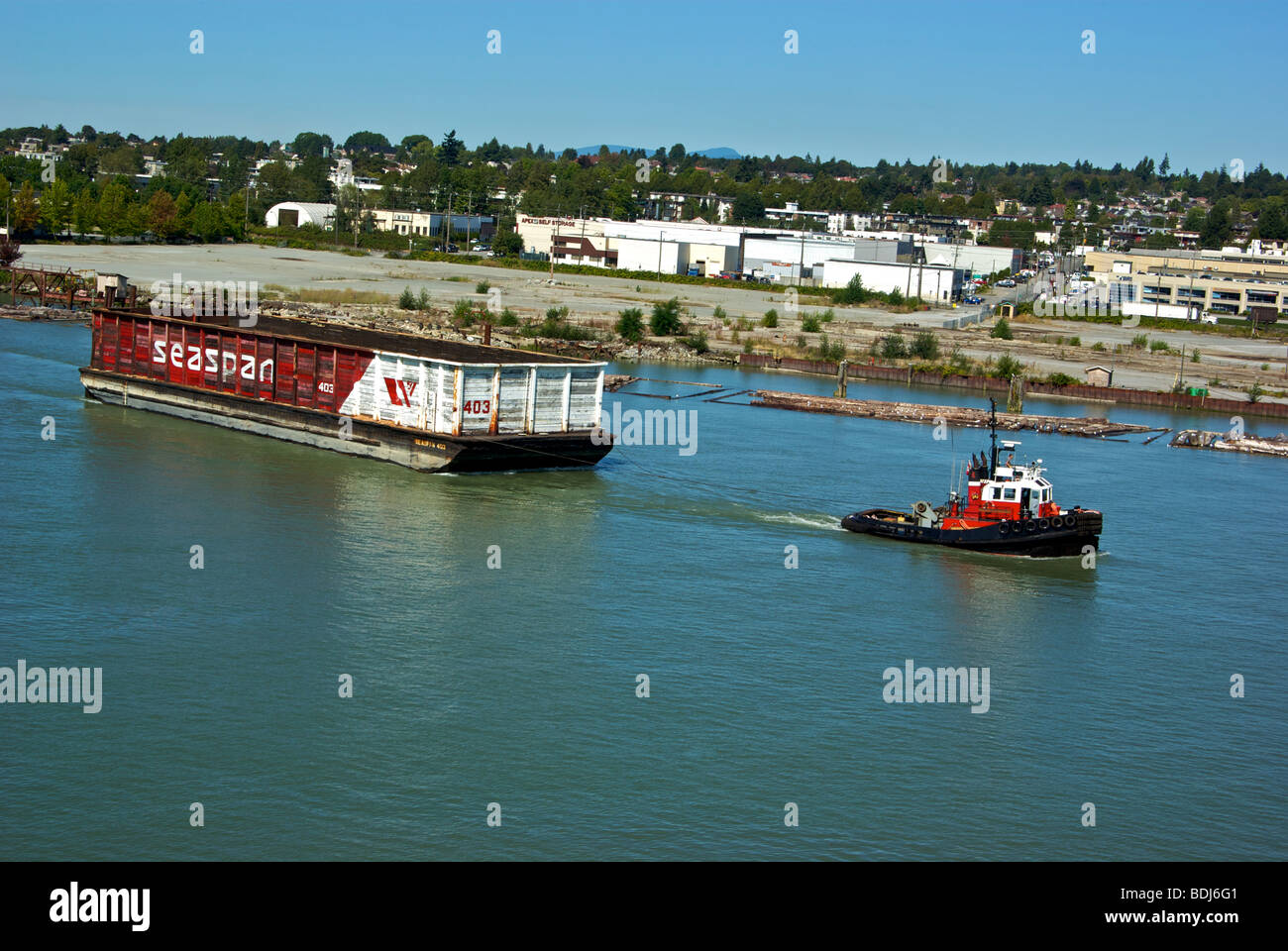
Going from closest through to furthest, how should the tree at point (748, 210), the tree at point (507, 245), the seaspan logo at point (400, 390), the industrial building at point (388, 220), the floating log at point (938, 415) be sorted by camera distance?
the seaspan logo at point (400, 390)
the floating log at point (938, 415)
the tree at point (507, 245)
the industrial building at point (388, 220)
the tree at point (748, 210)

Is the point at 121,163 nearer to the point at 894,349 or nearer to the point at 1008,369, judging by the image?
the point at 894,349

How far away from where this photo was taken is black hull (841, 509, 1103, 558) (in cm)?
2770

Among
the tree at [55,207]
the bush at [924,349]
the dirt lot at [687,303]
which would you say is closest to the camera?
the bush at [924,349]

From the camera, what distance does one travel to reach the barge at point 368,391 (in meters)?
31.3

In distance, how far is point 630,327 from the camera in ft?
212

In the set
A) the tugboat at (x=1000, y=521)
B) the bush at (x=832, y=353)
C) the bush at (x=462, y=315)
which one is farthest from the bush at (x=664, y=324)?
the tugboat at (x=1000, y=521)

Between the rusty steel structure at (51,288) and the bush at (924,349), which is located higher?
the rusty steel structure at (51,288)

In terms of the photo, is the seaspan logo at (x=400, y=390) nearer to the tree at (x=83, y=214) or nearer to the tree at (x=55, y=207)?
the tree at (x=55, y=207)

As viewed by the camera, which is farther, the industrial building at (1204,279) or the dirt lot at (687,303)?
the industrial building at (1204,279)

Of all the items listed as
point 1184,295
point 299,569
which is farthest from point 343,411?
point 1184,295

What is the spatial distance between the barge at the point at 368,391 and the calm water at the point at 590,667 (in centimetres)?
91
